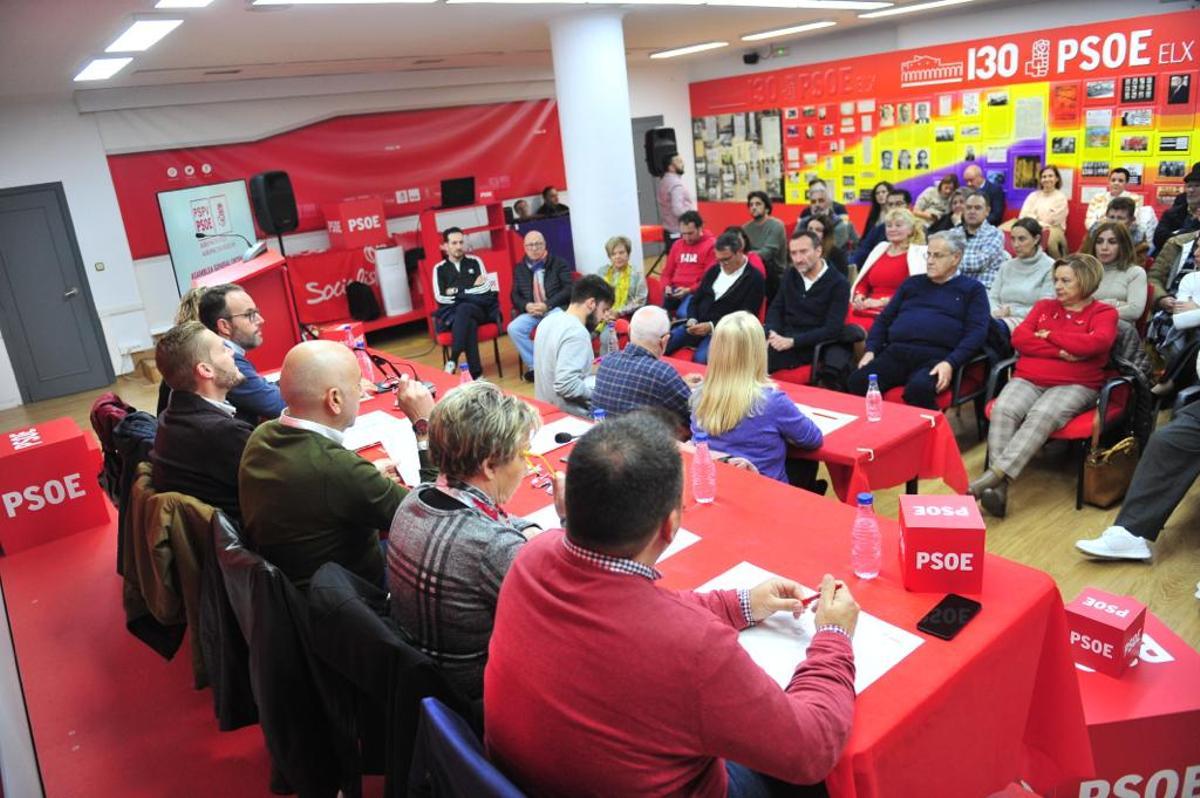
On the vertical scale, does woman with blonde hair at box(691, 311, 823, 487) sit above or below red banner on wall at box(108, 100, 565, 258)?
below

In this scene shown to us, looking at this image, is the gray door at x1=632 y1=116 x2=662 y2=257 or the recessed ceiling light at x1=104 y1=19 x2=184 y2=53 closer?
the recessed ceiling light at x1=104 y1=19 x2=184 y2=53

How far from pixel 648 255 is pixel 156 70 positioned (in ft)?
23.7

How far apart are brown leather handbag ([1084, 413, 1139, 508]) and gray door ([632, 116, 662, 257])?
8.72m

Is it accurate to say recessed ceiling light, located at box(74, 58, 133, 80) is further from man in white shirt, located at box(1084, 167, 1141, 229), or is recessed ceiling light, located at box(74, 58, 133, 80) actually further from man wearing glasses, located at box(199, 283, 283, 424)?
man in white shirt, located at box(1084, 167, 1141, 229)

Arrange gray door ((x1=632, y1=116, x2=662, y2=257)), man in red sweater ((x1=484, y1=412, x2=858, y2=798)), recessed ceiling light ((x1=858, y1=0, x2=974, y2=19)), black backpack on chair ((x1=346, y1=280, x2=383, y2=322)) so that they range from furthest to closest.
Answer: gray door ((x1=632, y1=116, x2=662, y2=257)), black backpack on chair ((x1=346, y1=280, x2=383, y2=322)), recessed ceiling light ((x1=858, y1=0, x2=974, y2=19)), man in red sweater ((x1=484, y1=412, x2=858, y2=798))

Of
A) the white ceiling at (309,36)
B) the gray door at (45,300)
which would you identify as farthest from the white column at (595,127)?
the gray door at (45,300)

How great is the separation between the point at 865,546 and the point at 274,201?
7.24 metres

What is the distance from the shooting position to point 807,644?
1.84 meters

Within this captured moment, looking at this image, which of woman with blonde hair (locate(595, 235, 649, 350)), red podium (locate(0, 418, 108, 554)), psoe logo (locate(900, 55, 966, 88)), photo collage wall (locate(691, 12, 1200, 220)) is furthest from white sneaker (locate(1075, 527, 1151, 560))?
psoe logo (locate(900, 55, 966, 88))

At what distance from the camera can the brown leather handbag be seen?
13.0 feet

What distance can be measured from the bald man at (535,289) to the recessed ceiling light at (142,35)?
296 centimetres

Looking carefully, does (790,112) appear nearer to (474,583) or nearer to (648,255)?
(648,255)

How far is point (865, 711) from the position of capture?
1638 millimetres

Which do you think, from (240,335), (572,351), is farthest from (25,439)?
(572,351)
